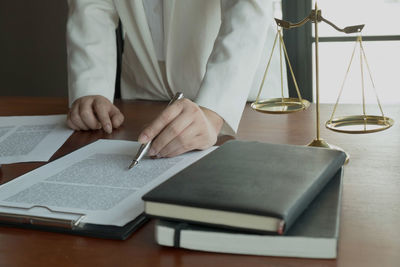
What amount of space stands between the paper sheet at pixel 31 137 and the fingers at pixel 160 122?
244mm

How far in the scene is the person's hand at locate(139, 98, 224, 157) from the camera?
121 cm

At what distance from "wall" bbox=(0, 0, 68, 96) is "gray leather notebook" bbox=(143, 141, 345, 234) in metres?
2.99

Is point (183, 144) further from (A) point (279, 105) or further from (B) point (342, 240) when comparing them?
(B) point (342, 240)

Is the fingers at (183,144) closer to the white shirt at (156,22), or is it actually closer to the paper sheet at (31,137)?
the paper sheet at (31,137)

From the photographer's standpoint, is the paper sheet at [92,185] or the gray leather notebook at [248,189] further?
the paper sheet at [92,185]

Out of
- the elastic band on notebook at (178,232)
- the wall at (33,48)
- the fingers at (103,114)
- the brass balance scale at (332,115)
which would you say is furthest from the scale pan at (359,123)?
the wall at (33,48)

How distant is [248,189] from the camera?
32.0 inches

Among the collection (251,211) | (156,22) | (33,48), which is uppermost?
(156,22)

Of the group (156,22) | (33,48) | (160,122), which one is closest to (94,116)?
(160,122)

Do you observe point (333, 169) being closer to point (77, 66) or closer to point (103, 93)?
point (103, 93)

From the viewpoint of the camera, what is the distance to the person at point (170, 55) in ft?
4.93

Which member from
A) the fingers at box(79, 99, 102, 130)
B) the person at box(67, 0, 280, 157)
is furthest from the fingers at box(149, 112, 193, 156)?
the fingers at box(79, 99, 102, 130)

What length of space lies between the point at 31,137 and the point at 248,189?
842mm

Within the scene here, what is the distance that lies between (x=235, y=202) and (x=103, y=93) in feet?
3.52
